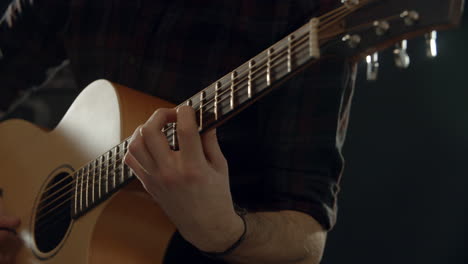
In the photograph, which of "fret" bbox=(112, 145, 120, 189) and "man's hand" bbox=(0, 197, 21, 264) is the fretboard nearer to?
"fret" bbox=(112, 145, 120, 189)

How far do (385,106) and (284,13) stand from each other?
741 millimetres

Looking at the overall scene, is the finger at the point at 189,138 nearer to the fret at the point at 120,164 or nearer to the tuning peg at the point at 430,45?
the fret at the point at 120,164

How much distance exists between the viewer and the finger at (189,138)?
746 millimetres

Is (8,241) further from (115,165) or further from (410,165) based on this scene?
(410,165)

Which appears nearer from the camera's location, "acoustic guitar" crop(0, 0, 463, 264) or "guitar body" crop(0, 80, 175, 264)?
"acoustic guitar" crop(0, 0, 463, 264)

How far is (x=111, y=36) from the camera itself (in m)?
1.20

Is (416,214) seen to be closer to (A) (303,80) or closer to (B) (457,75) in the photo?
(B) (457,75)

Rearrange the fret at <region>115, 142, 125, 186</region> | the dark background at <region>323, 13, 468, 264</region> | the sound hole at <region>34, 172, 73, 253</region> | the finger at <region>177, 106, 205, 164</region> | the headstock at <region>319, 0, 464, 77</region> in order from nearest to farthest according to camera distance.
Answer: the headstock at <region>319, 0, 464, 77</region>, the finger at <region>177, 106, 205, 164</region>, the fret at <region>115, 142, 125, 186</region>, the sound hole at <region>34, 172, 73, 253</region>, the dark background at <region>323, 13, 468, 264</region>

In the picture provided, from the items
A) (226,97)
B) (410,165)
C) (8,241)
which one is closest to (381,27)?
(226,97)

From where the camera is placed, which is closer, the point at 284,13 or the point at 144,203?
the point at 144,203

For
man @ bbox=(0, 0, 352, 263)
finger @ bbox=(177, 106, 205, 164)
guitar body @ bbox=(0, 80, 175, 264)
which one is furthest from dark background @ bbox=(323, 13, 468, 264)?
finger @ bbox=(177, 106, 205, 164)

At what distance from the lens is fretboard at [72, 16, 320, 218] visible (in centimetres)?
68

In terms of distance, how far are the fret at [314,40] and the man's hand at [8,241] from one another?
687 millimetres

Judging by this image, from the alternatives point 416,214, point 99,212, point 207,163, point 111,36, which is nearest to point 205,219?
point 207,163
